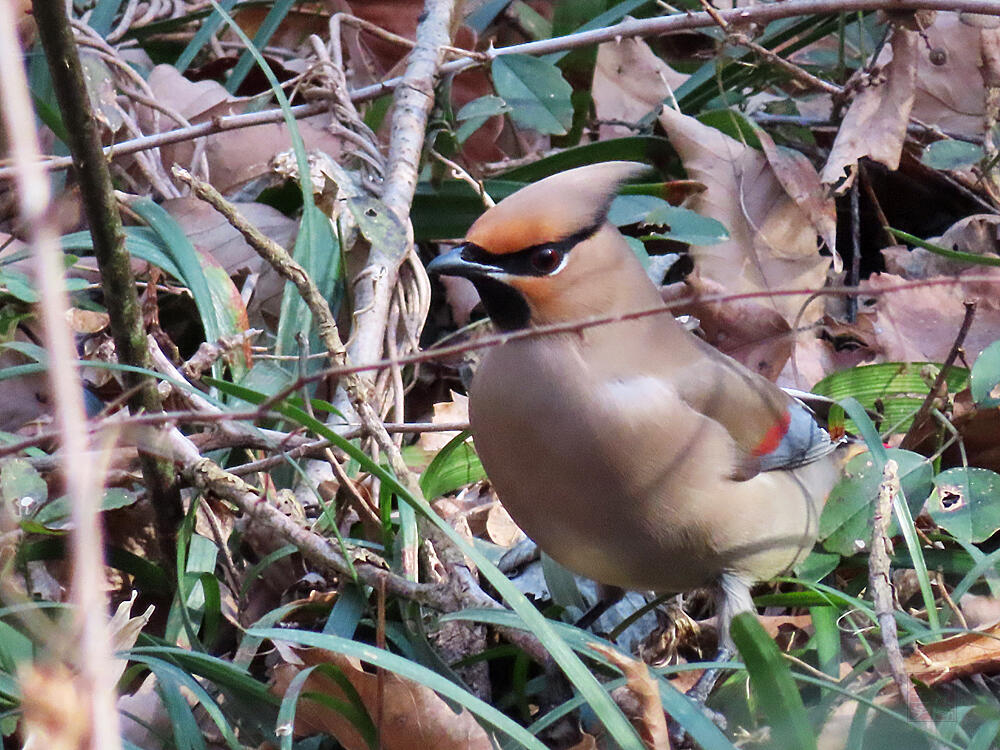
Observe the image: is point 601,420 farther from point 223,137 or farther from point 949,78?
point 949,78

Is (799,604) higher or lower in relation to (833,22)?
lower

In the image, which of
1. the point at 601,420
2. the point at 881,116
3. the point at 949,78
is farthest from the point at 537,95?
the point at 949,78

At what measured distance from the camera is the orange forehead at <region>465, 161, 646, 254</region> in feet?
8.88

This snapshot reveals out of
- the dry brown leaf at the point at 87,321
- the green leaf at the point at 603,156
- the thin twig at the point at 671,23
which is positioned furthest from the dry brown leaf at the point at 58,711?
the green leaf at the point at 603,156

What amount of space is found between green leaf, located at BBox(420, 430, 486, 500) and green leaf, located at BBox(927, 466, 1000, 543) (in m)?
1.19

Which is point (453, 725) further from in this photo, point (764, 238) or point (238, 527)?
point (764, 238)

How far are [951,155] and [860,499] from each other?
158 cm

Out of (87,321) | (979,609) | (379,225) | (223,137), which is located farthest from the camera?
(223,137)

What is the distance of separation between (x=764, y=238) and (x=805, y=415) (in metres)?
1.17

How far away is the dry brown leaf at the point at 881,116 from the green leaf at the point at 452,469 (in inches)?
70.0

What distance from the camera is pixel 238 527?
122 inches

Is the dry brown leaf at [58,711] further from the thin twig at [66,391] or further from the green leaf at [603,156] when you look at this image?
the green leaf at [603,156]

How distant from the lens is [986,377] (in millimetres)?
3092

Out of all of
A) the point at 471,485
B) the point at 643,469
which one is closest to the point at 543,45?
the point at 471,485
